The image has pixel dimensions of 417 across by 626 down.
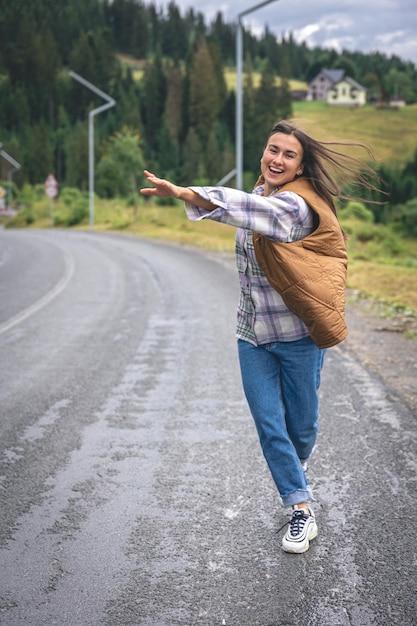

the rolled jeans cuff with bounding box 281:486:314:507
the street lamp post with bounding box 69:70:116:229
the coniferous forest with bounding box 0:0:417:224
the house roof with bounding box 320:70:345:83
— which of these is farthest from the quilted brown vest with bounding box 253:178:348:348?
the house roof with bounding box 320:70:345:83

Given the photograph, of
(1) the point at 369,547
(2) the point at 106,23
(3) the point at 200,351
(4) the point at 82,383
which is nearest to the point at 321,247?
(1) the point at 369,547

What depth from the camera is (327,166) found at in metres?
3.52

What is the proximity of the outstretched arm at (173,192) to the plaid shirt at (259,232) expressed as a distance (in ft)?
0.08

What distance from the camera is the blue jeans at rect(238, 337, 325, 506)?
3.60m

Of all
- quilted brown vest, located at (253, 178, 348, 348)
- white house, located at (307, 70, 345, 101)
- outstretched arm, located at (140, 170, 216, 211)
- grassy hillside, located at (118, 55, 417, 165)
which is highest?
white house, located at (307, 70, 345, 101)

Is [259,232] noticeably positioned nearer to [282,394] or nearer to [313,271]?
[313,271]

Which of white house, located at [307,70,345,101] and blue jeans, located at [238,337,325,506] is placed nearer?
blue jeans, located at [238,337,325,506]

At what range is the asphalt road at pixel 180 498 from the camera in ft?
10.2

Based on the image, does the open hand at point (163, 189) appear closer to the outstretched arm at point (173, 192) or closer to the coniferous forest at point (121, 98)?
the outstretched arm at point (173, 192)

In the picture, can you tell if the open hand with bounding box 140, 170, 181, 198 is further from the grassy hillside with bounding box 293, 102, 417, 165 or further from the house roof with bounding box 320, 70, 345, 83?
the house roof with bounding box 320, 70, 345, 83

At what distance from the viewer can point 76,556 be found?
11.6ft

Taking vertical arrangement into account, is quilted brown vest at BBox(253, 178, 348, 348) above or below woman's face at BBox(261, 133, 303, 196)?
below

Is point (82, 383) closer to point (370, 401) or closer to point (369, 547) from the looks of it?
point (370, 401)

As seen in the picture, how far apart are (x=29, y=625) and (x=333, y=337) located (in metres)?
1.70
